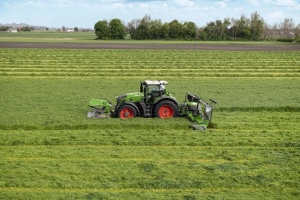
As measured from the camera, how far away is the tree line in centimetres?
10419

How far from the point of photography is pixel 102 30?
10356 cm

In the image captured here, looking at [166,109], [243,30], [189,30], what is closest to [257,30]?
[243,30]

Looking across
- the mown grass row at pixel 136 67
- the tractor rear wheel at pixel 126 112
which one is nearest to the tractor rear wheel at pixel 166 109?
the tractor rear wheel at pixel 126 112

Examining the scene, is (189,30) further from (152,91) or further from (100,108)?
(152,91)

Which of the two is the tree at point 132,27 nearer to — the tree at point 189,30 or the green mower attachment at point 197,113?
the tree at point 189,30

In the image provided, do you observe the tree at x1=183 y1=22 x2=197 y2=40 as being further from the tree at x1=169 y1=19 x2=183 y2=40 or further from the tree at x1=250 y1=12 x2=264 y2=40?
the tree at x1=250 y1=12 x2=264 y2=40

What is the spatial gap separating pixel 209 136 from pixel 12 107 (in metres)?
9.96

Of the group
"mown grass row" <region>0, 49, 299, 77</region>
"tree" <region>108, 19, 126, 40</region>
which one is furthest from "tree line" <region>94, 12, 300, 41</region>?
"mown grass row" <region>0, 49, 299, 77</region>

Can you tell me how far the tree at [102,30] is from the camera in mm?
103350

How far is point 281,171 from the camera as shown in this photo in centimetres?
1184

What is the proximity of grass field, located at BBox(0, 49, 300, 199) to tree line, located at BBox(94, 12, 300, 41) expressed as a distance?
255 ft

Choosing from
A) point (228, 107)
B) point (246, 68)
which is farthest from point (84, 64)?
point (228, 107)

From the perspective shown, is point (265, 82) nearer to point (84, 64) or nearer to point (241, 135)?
point (241, 135)

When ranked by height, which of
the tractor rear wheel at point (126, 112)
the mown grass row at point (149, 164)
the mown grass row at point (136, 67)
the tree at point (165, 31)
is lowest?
the mown grass row at point (149, 164)
